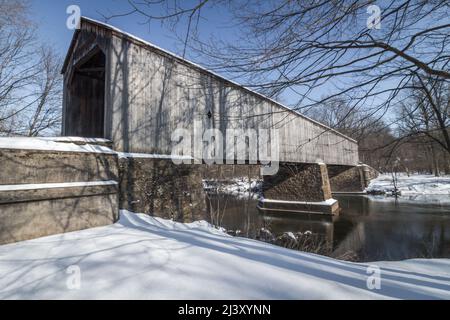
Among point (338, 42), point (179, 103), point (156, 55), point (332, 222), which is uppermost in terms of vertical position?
point (156, 55)

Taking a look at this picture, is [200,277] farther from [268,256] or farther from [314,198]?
[314,198]

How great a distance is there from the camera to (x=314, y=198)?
14.0 metres

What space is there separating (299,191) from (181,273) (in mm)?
13874

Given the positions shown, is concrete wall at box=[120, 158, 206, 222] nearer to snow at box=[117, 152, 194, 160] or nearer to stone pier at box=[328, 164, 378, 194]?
snow at box=[117, 152, 194, 160]

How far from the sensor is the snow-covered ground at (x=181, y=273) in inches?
64.7

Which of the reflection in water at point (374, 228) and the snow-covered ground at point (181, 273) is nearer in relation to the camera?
the snow-covered ground at point (181, 273)

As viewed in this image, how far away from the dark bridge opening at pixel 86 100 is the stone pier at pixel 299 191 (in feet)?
32.5

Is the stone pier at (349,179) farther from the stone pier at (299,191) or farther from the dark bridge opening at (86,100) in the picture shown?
the dark bridge opening at (86,100)

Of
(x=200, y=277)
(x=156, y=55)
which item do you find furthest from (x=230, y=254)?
(x=156, y=55)

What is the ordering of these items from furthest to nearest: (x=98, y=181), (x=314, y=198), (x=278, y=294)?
(x=314, y=198) < (x=98, y=181) < (x=278, y=294)

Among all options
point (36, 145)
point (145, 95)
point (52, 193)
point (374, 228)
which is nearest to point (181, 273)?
point (52, 193)

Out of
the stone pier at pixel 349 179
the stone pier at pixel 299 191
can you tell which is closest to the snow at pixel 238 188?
the stone pier at pixel 299 191

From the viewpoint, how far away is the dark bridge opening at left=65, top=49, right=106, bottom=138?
22.3ft
